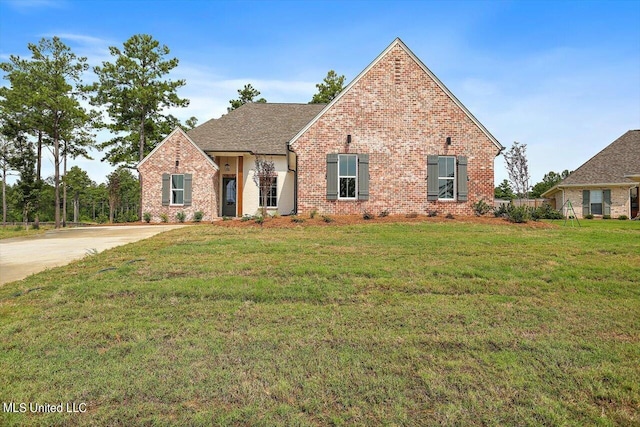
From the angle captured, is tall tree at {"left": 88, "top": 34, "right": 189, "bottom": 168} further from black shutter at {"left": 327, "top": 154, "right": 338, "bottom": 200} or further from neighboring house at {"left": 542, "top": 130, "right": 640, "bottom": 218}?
neighboring house at {"left": 542, "top": 130, "right": 640, "bottom": 218}

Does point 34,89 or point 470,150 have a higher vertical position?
point 34,89

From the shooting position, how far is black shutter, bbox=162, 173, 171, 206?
19.3 metres

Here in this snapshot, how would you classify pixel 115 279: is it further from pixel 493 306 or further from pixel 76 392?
pixel 493 306

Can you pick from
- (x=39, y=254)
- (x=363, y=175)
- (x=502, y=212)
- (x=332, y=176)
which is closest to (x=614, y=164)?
(x=502, y=212)

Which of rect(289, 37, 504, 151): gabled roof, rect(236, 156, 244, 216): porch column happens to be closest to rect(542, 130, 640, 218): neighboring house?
rect(289, 37, 504, 151): gabled roof

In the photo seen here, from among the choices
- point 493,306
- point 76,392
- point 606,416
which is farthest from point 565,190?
point 76,392

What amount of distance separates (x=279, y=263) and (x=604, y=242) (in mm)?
7981

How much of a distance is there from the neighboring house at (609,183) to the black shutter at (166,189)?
899 inches

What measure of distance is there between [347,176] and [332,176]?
620 mm

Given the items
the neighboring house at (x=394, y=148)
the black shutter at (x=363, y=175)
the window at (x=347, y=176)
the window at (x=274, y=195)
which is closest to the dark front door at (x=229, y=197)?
the window at (x=274, y=195)

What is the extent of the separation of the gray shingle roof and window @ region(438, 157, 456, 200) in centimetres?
1578

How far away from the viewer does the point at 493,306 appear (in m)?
5.14

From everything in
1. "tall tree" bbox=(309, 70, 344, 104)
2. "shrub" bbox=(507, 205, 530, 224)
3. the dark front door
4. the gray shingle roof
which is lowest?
"shrub" bbox=(507, 205, 530, 224)

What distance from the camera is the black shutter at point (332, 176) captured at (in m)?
15.2
